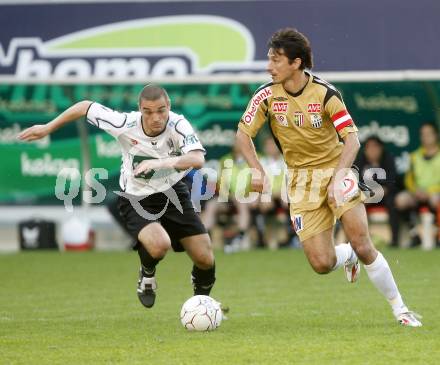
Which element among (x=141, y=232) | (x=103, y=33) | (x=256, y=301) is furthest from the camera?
(x=103, y=33)

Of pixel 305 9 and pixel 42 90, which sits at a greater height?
pixel 305 9

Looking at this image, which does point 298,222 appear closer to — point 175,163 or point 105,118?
point 175,163

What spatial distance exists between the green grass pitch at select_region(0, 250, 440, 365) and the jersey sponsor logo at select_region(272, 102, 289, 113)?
1.73m

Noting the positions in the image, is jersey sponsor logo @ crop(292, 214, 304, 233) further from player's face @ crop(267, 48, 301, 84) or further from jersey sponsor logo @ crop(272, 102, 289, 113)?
player's face @ crop(267, 48, 301, 84)

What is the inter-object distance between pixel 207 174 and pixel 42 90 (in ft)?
11.0

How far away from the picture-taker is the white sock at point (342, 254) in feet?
30.9

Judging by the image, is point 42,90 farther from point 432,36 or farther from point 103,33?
point 432,36

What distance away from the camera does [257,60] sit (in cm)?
1989

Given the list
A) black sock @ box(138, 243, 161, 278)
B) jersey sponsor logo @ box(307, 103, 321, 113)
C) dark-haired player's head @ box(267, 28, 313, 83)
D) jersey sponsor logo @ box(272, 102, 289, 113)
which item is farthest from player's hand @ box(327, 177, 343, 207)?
black sock @ box(138, 243, 161, 278)

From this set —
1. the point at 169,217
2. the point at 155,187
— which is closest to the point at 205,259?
the point at 169,217

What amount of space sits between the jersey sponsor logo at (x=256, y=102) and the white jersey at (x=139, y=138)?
0.53m

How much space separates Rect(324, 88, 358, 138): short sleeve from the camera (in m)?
8.96

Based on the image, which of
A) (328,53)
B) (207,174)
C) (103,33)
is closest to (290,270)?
(207,174)

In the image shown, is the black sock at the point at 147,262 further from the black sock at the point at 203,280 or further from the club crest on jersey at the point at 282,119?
the club crest on jersey at the point at 282,119
